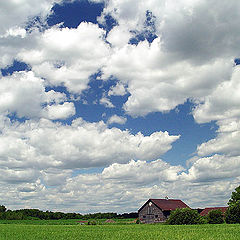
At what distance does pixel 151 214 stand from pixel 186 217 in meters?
38.6

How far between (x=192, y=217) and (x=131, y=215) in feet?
391

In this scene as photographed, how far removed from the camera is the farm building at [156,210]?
280 ft

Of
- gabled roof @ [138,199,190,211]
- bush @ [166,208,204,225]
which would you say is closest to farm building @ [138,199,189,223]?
gabled roof @ [138,199,190,211]

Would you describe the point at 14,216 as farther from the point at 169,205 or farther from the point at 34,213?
the point at 169,205

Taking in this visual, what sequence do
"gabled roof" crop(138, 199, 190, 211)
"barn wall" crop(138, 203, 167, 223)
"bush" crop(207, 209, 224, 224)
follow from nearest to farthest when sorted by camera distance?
"bush" crop(207, 209, 224, 224) → "barn wall" crop(138, 203, 167, 223) → "gabled roof" crop(138, 199, 190, 211)

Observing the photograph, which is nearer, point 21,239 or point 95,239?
point 95,239

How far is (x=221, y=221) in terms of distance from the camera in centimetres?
5866

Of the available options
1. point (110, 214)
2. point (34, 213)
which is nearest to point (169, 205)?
point (110, 214)

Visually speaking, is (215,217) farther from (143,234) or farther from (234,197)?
(143,234)

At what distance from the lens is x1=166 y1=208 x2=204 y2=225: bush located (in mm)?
50000

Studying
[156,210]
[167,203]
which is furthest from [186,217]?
[167,203]

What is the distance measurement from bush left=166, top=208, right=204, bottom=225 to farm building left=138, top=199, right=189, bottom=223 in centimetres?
3374

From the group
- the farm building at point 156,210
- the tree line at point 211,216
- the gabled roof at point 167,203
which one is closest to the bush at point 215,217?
the tree line at point 211,216

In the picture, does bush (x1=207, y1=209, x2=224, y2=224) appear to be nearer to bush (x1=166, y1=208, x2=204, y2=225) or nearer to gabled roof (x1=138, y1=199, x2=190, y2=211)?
bush (x1=166, y1=208, x2=204, y2=225)
